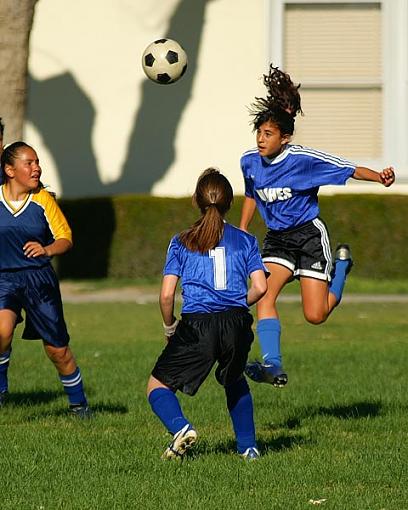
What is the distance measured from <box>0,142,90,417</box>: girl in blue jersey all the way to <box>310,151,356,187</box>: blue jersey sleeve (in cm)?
159

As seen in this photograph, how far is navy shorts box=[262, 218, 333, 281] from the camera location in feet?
29.5

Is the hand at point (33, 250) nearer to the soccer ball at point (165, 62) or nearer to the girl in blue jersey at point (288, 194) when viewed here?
the girl in blue jersey at point (288, 194)

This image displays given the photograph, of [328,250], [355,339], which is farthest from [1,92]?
[328,250]

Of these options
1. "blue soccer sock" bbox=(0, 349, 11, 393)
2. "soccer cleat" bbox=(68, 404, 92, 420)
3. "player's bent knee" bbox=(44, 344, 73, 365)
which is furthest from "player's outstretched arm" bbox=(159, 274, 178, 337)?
"blue soccer sock" bbox=(0, 349, 11, 393)

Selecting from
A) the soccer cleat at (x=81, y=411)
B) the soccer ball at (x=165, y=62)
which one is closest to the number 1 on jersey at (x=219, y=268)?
the soccer cleat at (x=81, y=411)

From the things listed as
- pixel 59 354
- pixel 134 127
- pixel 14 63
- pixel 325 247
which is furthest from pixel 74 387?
pixel 134 127

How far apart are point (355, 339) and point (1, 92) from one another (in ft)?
19.5

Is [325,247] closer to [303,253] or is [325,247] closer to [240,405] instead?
[303,253]

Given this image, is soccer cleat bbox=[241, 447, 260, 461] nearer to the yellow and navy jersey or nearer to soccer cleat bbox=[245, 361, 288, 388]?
soccer cleat bbox=[245, 361, 288, 388]

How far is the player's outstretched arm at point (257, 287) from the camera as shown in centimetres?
720

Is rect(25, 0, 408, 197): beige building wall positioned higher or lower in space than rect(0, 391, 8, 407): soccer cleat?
higher

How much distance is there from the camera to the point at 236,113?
20078 millimetres

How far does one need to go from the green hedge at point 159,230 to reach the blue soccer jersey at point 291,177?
9.67 meters

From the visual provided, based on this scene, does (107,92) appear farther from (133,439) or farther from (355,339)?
(133,439)
